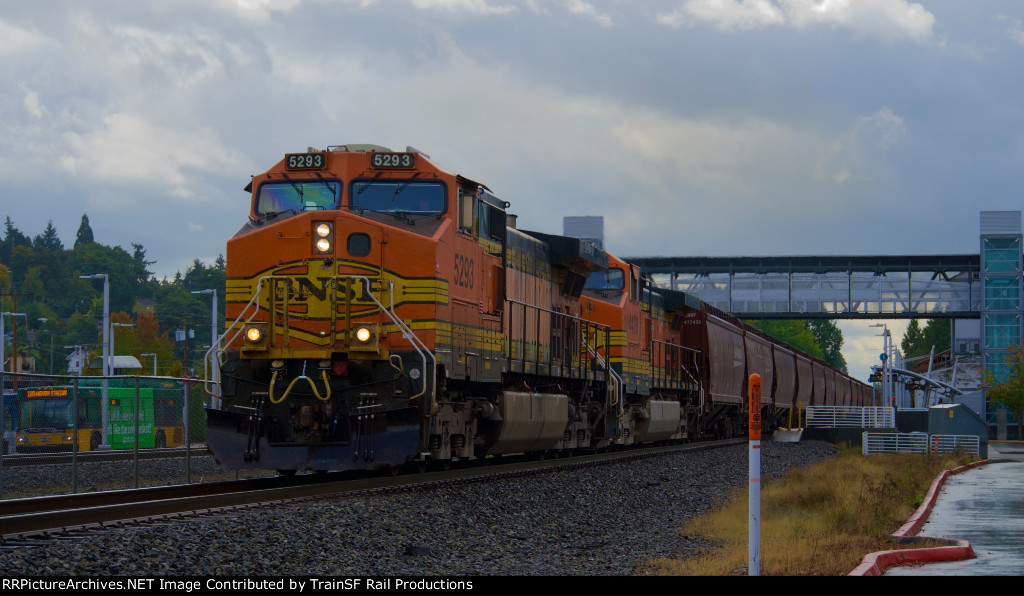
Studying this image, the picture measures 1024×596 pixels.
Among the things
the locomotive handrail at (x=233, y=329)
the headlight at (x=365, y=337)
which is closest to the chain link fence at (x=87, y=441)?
the locomotive handrail at (x=233, y=329)

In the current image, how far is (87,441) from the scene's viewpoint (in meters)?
20.4

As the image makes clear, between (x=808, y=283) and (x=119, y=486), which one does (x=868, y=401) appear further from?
(x=119, y=486)

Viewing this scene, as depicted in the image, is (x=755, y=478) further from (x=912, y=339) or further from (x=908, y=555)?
(x=912, y=339)

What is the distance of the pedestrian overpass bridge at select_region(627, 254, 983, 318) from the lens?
214 feet

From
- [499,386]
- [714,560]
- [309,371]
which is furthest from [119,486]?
[714,560]

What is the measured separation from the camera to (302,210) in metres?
15.5

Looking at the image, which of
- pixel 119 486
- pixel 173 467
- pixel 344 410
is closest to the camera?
pixel 344 410

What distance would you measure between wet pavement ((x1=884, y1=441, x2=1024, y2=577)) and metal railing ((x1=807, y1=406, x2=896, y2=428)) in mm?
19449

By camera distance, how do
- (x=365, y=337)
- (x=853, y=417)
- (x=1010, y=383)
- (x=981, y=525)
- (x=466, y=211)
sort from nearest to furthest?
1. (x=981, y=525)
2. (x=365, y=337)
3. (x=466, y=211)
4. (x=853, y=417)
5. (x=1010, y=383)

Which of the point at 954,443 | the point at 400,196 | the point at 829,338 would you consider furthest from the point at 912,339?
the point at 400,196

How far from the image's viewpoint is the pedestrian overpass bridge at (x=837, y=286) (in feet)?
214

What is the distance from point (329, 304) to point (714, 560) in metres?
6.60

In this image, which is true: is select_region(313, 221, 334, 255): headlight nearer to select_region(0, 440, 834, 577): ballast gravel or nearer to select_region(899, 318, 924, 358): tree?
select_region(0, 440, 834, 577): ballast gravel

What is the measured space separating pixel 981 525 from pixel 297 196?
9.98 m
